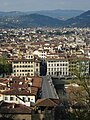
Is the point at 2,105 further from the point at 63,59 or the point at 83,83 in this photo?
the point at 63,59

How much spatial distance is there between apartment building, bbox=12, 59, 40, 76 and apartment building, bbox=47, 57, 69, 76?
9.59 feet

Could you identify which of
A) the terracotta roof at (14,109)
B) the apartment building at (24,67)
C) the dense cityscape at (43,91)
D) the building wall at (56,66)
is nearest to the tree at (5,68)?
the dense cityscape at (43,91)

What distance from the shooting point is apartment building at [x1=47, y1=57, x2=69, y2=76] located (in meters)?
49.4

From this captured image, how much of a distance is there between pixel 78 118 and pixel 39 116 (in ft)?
31.4

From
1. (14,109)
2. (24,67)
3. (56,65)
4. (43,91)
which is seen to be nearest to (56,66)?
Result: (56,65)

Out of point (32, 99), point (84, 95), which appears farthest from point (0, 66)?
point (84, 95)

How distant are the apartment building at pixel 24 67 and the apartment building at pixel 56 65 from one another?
2.92m

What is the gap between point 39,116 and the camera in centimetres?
1720

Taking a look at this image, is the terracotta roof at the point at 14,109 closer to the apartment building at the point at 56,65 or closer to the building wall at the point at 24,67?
the building wall at the point at 24,67

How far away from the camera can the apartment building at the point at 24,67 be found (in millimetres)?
46406

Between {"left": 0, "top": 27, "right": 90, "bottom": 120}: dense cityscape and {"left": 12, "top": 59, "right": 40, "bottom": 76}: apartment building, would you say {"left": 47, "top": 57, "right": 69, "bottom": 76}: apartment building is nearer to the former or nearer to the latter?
{"left": 0, "top": 27, "right": 90, "bottom": 120}: dense cityscape

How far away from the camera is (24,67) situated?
46.4 meters

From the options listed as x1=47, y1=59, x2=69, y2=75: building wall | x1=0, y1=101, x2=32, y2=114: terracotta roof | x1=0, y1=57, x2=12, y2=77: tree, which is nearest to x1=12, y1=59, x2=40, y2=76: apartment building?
x1=0, y1=57, x2=12, y2=77: tree

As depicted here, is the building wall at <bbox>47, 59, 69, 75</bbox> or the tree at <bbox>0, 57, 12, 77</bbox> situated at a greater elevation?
the tree at <bbox>0, 57, 12, 77</bbox>
